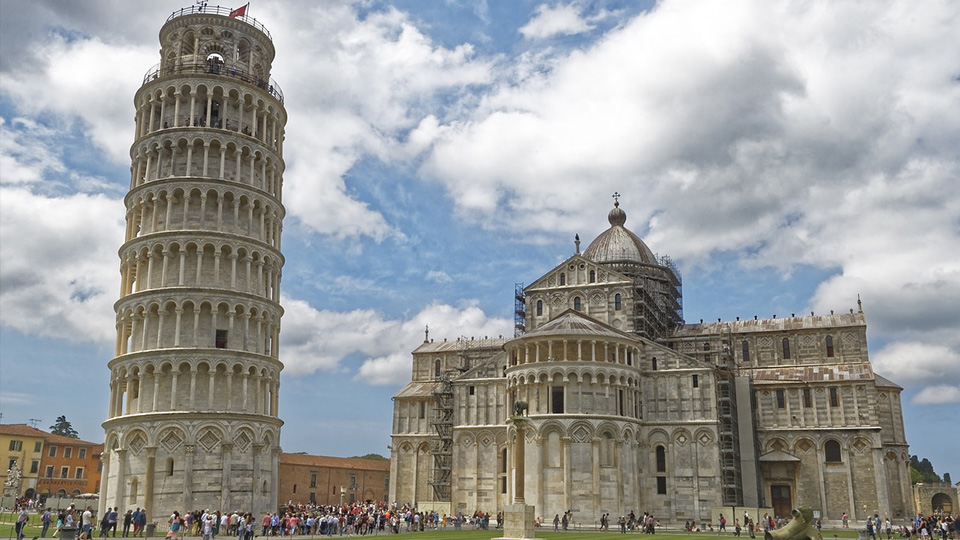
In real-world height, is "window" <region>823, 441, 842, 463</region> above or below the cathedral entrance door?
above

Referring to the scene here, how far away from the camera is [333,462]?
286ft

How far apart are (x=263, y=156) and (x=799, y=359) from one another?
151ft

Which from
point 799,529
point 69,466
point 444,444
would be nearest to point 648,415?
point 444,444

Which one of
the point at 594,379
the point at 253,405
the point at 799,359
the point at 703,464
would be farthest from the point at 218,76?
the point at 799,359

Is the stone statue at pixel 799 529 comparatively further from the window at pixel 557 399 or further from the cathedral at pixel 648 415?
the window at pixel 557 399

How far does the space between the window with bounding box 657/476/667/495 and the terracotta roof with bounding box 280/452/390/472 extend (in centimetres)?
3744

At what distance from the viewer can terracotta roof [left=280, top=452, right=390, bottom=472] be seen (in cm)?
8081

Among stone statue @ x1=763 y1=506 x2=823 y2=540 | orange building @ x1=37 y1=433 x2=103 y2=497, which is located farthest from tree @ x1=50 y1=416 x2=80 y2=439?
stone statue @ x1=763 y1=506 x2=823 y2=540

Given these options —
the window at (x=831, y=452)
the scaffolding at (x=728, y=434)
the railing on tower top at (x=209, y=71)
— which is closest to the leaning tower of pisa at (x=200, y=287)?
the railing on tower top at (x=209, y=71)

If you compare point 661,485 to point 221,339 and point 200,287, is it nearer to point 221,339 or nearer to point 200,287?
point 221,339

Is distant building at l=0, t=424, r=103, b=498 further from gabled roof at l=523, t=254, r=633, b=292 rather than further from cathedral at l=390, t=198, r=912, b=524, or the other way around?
gabled roof at l=523, t=254, r=633, b=292

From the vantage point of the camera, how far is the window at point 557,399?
53.7 m

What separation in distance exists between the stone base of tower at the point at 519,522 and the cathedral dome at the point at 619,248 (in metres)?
43.2

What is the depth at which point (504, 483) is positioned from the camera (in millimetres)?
58969
